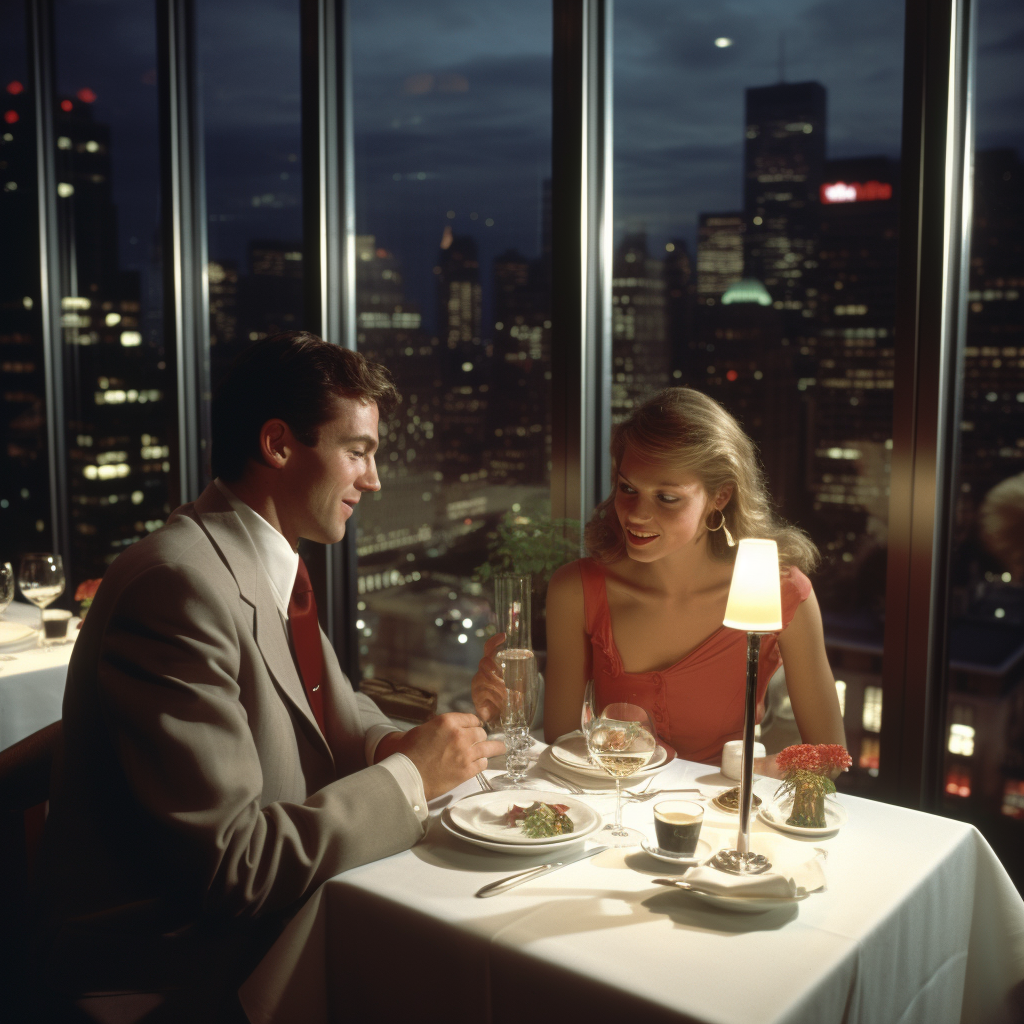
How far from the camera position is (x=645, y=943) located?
117 cm

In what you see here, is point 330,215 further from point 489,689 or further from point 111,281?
point 489,689

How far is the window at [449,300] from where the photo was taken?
309 cm

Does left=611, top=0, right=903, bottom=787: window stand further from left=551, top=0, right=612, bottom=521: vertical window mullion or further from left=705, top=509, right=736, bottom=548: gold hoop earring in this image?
left=705, top=509, right=736, bottom=548: gold hoop earring

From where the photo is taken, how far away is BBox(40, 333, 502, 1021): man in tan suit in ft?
4.24

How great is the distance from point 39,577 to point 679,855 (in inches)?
89.8

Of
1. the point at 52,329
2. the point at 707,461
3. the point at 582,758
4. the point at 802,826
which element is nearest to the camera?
the point at 802,826

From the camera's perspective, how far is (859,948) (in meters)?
1.17

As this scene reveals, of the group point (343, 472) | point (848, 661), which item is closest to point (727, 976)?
point (343, 472)

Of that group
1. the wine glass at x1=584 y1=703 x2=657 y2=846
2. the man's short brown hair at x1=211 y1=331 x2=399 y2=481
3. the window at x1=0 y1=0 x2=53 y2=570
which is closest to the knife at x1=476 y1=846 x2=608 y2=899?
the wine glass at x1=584 y1=703 x2=657 y2=846

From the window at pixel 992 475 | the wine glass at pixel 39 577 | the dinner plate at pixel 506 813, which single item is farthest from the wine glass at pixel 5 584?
the window at pixel 992 475

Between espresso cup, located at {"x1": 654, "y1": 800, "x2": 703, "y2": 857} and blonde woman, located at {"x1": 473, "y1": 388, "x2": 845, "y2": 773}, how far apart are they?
2.58 feet

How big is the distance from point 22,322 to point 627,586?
4.24m

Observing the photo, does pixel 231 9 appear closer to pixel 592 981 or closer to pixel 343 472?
pixel 343 472

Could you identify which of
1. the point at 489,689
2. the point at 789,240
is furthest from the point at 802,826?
the point at 789,240
